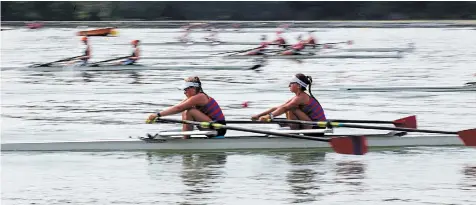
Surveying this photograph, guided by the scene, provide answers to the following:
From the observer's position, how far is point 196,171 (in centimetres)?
1873

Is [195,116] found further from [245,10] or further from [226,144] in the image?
[245,10]

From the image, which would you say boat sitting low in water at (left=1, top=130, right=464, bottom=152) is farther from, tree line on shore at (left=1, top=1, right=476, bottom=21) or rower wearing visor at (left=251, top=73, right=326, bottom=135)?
tree line on shore at (left=1, top=1, right=476, bottom=21)

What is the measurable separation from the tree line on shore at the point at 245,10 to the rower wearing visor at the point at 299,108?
98.6 m

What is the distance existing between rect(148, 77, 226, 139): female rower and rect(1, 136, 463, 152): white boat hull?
10.4 inches

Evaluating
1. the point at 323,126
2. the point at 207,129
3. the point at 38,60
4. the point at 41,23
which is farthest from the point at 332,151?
the point at 41,23

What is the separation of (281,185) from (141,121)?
10.4 metres

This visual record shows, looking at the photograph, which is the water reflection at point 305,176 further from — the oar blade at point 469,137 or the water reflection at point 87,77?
the water reflection at point 87,77

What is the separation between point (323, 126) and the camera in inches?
784

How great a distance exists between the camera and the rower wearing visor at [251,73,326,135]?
790 inches

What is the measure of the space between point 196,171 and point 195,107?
5.62ft

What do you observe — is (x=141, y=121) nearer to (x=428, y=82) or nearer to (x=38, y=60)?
(x=428, y=82)

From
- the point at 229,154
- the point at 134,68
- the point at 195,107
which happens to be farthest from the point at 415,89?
the point at 195,107

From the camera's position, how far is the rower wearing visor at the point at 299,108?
20.1 meters

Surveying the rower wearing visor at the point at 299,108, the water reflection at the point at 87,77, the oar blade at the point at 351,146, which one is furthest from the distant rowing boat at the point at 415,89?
the oar blade at the point at 351,146
